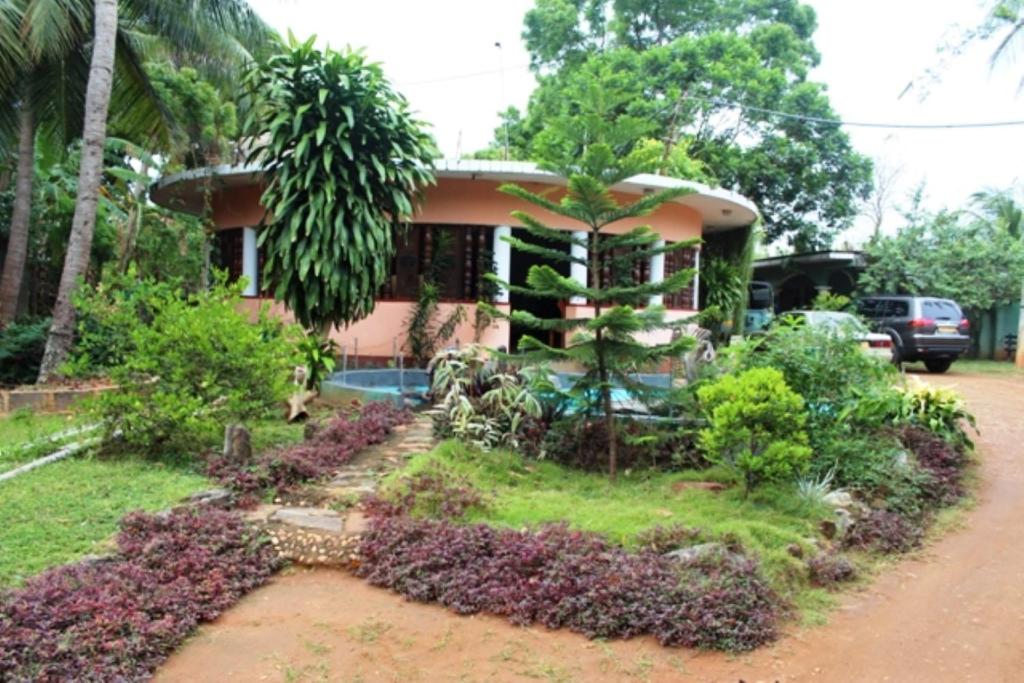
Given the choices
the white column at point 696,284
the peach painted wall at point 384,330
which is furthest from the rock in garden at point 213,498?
the white column at point 696,284

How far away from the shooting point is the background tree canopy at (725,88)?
19672 mm

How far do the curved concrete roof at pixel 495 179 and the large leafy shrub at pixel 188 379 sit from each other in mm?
4149

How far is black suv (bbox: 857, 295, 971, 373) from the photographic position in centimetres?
1450

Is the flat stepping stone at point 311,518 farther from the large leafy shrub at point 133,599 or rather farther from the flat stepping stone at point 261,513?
the large leafy shrub at point 133,599

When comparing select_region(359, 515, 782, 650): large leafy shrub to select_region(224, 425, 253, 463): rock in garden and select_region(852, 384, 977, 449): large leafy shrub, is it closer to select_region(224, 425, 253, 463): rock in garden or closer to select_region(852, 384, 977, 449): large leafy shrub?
select_region(224, 425, 253, 463): rock in garden

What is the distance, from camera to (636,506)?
17.0 ft

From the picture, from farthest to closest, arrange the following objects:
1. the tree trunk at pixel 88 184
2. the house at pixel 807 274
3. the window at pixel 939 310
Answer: the house at pixel 807 274, the window at pixel 939 310, the tree trunk at pixel 88 184

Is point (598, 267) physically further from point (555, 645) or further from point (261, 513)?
point (555, 645)

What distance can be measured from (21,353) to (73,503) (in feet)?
21.0

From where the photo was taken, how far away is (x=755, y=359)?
21.7ft

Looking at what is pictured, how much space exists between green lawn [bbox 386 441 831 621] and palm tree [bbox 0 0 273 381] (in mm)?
5626

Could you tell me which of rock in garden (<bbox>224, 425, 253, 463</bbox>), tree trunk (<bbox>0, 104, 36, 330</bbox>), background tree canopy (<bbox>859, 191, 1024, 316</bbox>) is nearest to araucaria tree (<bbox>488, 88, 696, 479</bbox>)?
rock in garden (<bbox>224, 425, 253, 463</bbox>)

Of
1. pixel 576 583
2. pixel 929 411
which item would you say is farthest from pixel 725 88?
pixel 576 583

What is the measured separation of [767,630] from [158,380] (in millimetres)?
5078
